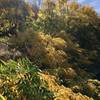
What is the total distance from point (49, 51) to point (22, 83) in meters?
10.6

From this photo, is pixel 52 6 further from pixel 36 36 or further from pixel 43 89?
Answer: pixel 43 89

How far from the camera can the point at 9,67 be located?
13.2 m

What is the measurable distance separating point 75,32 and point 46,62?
8809 millimetres

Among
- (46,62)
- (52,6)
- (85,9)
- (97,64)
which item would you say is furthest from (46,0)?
(46,62)

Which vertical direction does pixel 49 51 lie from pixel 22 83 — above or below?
below

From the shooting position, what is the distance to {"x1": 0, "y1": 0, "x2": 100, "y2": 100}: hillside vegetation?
42.4 ft

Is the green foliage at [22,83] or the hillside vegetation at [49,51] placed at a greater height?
the green foliage at [22,83]

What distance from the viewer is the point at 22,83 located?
41.5 feet

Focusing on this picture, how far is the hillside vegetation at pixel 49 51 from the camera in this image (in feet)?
Answer: 42.4

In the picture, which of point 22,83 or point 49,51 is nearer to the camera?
point 22,83

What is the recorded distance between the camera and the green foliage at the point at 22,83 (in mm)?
12555

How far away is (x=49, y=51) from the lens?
23125 millimetres

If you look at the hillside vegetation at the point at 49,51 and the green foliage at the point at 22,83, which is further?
the hillside vegetation at the point at 49,51

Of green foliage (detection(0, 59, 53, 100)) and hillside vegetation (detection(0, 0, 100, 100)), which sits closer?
green foliage (detection(0, 59, 53, 100))
